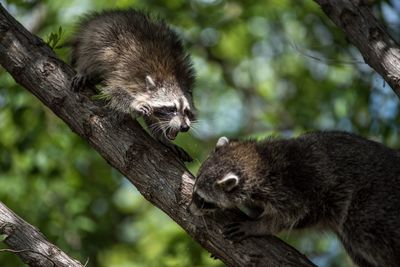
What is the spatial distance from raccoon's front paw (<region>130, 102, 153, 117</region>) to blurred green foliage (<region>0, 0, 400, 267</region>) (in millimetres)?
695

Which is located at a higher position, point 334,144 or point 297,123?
point 334,144

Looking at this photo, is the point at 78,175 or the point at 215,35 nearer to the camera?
the point at 78,175

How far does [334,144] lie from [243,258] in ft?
5.13

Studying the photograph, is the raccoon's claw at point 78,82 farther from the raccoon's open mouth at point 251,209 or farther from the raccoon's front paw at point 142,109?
the raccoon's open mouth at point 251,209

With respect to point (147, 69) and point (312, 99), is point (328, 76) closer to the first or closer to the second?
point (312, 99)

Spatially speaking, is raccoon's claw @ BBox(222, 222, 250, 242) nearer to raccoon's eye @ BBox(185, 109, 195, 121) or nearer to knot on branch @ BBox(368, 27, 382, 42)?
knot on branch @ BBox(368, 27, 382, 42)

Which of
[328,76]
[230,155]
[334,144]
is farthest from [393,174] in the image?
[328,76]

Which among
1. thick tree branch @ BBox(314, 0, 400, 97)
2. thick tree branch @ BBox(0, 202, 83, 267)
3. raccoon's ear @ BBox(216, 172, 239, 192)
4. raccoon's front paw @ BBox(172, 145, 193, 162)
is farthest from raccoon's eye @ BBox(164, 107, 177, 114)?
thick tree branch @ BBox(0, 202, 83, 267)

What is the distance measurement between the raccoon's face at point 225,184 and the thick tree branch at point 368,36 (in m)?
1.53

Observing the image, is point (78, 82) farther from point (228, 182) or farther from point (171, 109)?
point (228, 182)

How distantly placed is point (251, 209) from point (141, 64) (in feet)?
7.06

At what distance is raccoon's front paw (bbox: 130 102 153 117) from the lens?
25.1 feet

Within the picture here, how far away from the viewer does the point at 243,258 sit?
6.14 meters

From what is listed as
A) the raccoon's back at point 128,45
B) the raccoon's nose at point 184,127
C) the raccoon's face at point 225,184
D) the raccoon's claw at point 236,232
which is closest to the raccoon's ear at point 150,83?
the raccoon's back at point 128,45
